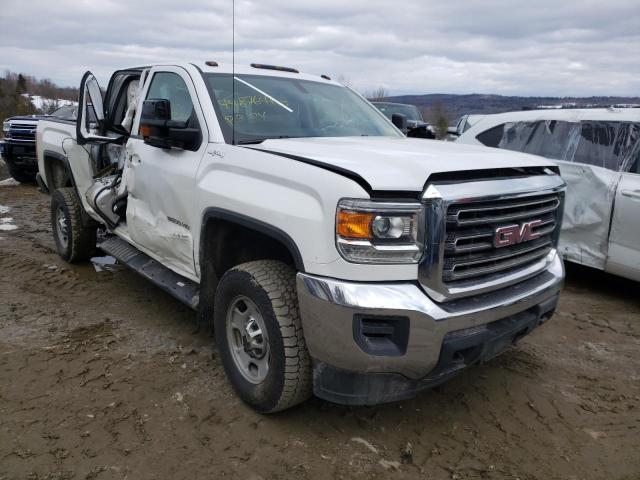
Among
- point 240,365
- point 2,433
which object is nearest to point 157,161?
point 240,365

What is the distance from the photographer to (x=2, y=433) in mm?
2822

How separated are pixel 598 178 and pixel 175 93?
4077mm

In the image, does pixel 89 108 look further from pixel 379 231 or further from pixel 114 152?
pixel 379 231

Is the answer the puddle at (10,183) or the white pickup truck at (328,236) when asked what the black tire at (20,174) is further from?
the white pickup truck at (328,236)

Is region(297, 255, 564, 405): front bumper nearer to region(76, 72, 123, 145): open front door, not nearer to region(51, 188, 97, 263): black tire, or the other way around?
region(76, 72, 123, 145): open front door

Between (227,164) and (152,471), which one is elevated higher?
(227,164)

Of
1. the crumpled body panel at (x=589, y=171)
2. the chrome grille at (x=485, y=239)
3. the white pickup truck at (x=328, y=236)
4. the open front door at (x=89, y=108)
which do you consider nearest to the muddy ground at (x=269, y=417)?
the white pickup truck at (x=328, y=236)

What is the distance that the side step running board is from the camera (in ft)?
→ 12.0

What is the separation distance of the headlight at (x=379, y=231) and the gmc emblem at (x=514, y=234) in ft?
1.69

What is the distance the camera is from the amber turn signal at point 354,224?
240cm

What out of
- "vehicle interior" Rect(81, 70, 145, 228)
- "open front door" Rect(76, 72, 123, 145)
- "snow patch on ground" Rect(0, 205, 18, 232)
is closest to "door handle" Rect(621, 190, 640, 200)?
"vehicle interior" Rect(81, 70, 145, 228)

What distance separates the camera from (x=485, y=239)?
264cm

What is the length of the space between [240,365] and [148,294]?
7.46 feet

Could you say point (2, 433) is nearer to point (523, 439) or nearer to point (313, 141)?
point (313, 141)
